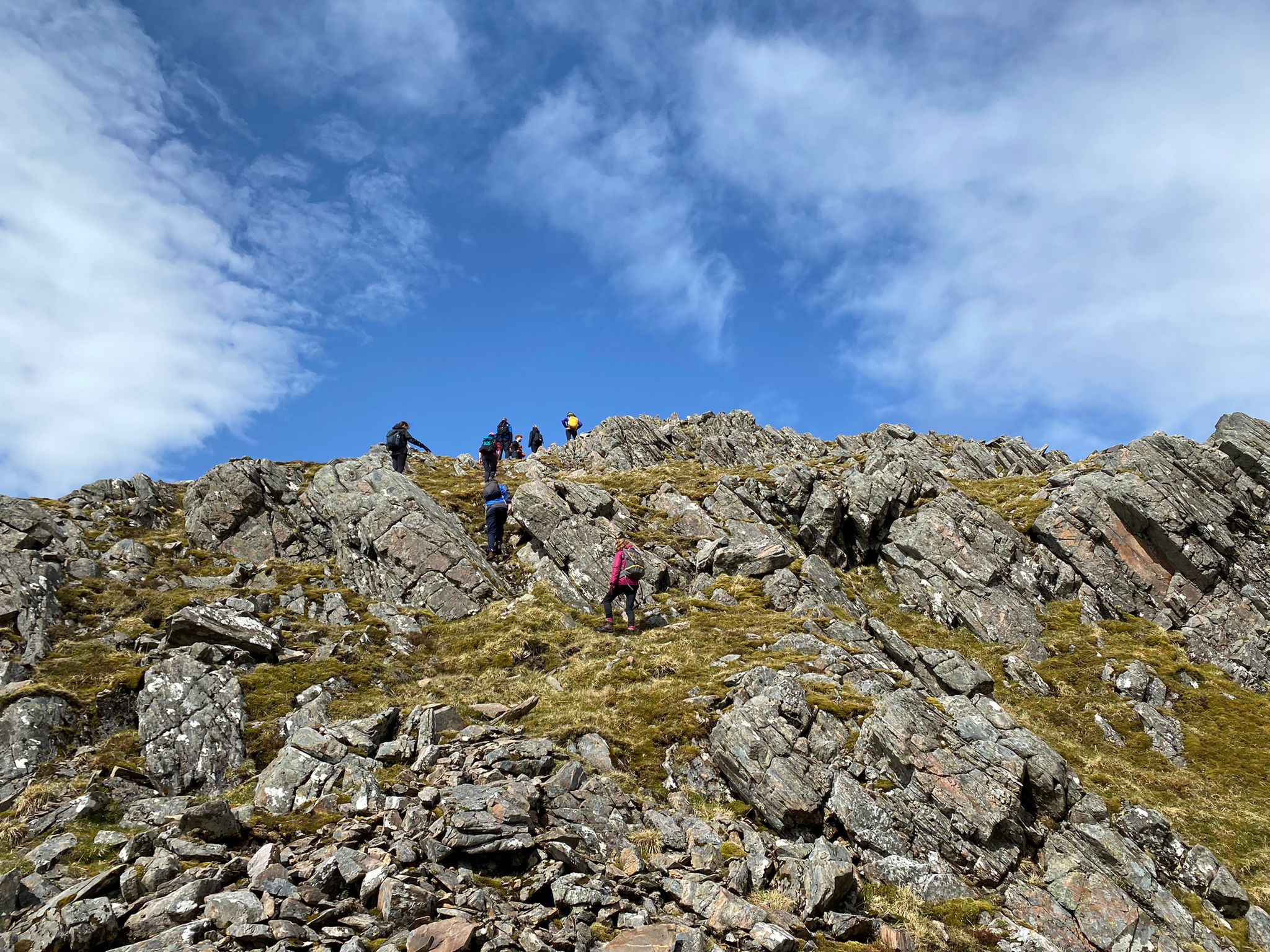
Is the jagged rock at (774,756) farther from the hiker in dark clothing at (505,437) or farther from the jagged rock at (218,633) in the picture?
the hiker in dark clothing at (505,437)

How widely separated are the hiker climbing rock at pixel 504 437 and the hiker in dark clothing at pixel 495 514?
1722 centimetres

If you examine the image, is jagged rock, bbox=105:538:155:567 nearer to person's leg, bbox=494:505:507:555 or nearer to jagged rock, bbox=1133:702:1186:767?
person's leg, bbox=494:505:507:555

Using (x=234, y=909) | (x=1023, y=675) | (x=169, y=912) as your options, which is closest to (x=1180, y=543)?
(x=1023, y=675)

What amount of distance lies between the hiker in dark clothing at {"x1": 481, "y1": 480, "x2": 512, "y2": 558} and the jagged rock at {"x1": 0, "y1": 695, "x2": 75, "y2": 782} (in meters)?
19.0

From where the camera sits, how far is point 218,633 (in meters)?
24.1

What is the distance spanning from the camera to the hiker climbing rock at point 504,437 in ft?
179

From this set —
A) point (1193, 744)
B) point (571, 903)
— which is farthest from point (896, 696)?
point (1193, 744)

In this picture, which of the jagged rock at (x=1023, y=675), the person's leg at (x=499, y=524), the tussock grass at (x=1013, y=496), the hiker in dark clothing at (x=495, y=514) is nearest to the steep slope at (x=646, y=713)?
the jagged rock at (x=1023, y=675)

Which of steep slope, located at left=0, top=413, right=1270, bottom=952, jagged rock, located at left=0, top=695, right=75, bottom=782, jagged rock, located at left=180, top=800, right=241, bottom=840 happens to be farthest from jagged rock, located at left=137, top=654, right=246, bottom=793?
jagged rock, located at left=180, top=800, right=241, bottom=840

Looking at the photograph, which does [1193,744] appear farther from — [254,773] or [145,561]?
[145,561]

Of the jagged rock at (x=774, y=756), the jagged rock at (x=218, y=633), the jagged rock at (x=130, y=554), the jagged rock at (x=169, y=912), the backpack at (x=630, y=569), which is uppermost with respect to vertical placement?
the backpack at (x=630, y=569)

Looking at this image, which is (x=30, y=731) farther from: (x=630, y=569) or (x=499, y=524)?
(x=499, y=524)

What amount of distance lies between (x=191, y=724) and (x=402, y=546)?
14.9m

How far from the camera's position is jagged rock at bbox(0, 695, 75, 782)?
18.0m
